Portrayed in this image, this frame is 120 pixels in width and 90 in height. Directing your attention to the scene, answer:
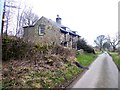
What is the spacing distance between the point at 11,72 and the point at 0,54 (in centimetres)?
420

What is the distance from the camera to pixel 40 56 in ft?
64.7

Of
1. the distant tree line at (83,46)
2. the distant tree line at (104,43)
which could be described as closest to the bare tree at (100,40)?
the distant tree line at (104,43)

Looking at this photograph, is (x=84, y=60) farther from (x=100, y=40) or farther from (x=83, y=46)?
(x=100, y=40)

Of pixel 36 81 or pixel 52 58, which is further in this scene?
pixel 52 58

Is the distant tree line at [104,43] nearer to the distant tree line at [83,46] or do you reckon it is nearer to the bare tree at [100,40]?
the bare tree at [100,40]

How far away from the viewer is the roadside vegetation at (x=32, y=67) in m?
11.8

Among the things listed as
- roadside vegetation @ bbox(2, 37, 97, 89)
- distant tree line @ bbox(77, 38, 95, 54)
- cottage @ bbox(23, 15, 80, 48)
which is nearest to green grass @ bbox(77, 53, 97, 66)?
roadside vegetation @ bbox(2, 37, 97, 89)

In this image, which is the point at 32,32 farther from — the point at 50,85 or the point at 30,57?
the point at 50,85

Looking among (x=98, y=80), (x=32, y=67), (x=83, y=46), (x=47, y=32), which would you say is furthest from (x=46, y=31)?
(x=98, y=80)

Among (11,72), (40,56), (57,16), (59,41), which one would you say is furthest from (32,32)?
(11,72)

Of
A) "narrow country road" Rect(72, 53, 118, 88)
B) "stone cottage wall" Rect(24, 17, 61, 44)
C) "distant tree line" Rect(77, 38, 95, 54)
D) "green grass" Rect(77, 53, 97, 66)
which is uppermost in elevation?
"stone cottage wall" Rect(24, 17, 61, 44)

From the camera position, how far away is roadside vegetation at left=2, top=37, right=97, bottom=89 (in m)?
11.8

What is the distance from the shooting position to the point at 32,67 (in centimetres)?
1548

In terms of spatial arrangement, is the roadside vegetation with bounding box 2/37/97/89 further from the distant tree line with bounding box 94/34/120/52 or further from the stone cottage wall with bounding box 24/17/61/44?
the distant tree line with bounding box 94/34/120/52
